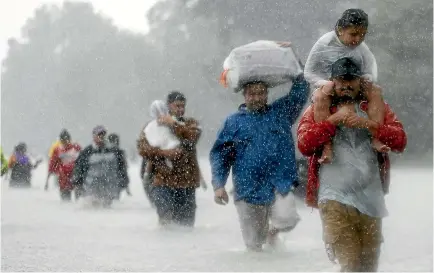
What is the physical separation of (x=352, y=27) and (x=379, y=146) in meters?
0.73

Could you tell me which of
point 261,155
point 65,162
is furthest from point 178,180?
point 65,162

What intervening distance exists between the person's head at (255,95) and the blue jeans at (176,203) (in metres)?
3.52

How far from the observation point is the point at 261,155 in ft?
27.9

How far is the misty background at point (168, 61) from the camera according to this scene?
34.0 meters

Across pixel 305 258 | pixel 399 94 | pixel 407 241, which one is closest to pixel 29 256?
pixel 305 258

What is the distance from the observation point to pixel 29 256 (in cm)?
948

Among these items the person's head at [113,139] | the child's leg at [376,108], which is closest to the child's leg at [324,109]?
the child's leg at [376,108]

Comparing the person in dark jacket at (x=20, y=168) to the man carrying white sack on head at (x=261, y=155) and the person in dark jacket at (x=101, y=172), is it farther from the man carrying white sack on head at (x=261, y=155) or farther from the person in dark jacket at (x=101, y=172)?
the man carrying white sack on head at (x=261, y=155)

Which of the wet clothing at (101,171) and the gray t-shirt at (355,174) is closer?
the gray t-shirt at (355,174)

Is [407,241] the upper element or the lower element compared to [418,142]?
lower

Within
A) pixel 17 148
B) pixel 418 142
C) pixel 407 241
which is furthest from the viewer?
pixel 418 142

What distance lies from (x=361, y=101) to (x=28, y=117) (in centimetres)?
9763

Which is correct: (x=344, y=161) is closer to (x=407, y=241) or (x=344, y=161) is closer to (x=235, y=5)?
(x=407, y=241)

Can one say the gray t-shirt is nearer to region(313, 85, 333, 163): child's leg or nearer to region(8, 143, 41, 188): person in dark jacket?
region(313, 85, 333, 163): child's leg
